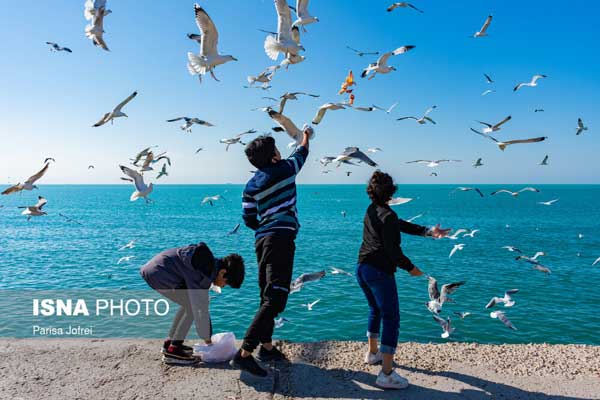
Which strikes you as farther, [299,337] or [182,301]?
[299,337]

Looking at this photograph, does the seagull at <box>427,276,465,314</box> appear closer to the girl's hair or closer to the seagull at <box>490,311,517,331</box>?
the seagull at <box>490,311,517,331</box>

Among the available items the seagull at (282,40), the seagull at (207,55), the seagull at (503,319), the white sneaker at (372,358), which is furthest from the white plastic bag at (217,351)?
the seagull at (503,319)

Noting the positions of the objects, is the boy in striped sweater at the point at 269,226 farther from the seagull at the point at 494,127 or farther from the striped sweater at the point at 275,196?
the seagull at the point at 494,127

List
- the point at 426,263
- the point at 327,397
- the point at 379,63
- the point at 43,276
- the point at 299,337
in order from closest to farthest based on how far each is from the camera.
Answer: the point at 327,397 < the point at 379,63 < the point at 299,337 < the point at 43,276 < the point at 426,263

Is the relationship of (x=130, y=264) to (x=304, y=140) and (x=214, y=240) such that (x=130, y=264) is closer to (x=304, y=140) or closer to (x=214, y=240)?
(x=214, y=240)

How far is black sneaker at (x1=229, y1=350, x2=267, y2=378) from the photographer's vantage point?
411 centimetres

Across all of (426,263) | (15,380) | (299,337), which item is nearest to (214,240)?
(426,263)

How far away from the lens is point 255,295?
55.8ft

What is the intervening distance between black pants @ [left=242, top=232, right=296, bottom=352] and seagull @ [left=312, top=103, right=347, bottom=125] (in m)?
2.27

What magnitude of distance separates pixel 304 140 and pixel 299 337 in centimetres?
870

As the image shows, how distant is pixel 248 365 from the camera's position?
4.12 meters

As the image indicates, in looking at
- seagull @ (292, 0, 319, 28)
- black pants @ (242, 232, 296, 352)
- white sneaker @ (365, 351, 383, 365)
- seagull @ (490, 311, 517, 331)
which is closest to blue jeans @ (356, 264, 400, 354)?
white sneaker @ (365, 351, 383, 365)

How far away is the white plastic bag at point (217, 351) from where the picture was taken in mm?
4535

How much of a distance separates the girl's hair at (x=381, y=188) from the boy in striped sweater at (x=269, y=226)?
77 cm
